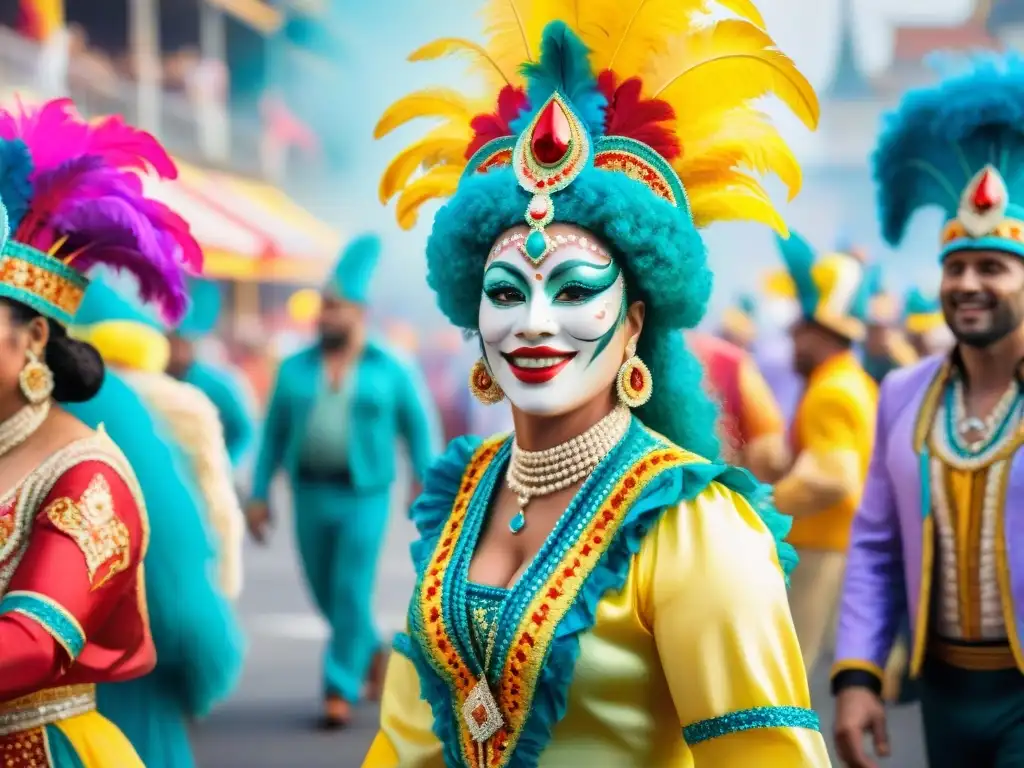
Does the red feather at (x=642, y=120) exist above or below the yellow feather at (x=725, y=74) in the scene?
below

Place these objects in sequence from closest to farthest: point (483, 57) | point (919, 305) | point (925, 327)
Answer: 1. point (483, 57)
2. point (925, 327)
3. point (919, 305)

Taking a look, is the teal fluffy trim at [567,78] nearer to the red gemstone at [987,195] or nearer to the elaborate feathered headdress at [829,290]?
the red gemstone at [987,195]

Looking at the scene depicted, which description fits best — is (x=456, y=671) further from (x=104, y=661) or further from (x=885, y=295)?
(x=885, y=295)

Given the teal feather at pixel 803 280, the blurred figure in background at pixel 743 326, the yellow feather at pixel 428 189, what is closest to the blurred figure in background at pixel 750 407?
the teal feather at pixel 803 280

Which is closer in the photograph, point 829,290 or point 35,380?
point 35,380

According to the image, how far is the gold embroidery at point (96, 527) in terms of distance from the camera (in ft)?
10.3

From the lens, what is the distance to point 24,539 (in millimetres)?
3193

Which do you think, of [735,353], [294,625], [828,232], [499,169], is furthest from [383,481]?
[828,232]

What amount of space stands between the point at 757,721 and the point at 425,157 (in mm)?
1287

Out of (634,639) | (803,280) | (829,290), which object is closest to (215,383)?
(803,280)

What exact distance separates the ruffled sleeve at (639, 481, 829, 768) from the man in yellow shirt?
3945 mm

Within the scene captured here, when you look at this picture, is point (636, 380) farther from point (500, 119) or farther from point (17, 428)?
point (17, 428)

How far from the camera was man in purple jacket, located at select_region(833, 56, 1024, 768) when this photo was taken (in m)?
3.78

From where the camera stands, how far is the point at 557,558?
2.66 meters
